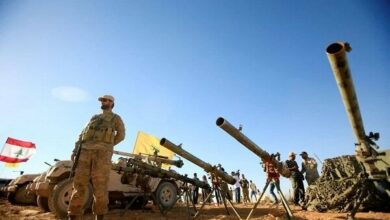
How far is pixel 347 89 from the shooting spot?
13.8 ft

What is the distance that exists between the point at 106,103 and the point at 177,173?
186 inches

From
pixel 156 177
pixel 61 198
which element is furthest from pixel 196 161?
pixel 61 198

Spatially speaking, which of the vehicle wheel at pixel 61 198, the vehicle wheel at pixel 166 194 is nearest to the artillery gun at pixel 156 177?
the vehicle wheel at pixel 166 194

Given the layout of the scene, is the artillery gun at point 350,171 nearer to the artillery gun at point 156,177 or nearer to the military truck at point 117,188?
the artillery gun at point 156,177

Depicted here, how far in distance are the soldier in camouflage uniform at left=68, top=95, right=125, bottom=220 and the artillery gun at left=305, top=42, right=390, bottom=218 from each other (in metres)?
3.88

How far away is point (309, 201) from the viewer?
920cm

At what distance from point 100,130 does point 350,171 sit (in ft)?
25.7

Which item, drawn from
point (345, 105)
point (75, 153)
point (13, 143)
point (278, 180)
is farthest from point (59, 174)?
point (13, 143)

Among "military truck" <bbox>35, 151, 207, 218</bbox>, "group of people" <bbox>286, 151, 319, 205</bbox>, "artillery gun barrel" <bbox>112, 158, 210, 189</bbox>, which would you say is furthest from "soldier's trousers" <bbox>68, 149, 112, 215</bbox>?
"group of people" <bbox>286, 151, 319, 205</bbox>

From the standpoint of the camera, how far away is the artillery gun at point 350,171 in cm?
395

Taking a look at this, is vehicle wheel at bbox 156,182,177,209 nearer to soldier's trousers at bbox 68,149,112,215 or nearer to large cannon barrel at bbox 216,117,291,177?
large cannon barrel at bbox 216,117,291,177

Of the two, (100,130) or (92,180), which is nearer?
(92,180)

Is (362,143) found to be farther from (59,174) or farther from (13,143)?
(13,143)

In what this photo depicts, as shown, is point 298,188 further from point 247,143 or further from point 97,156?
point 97,156
